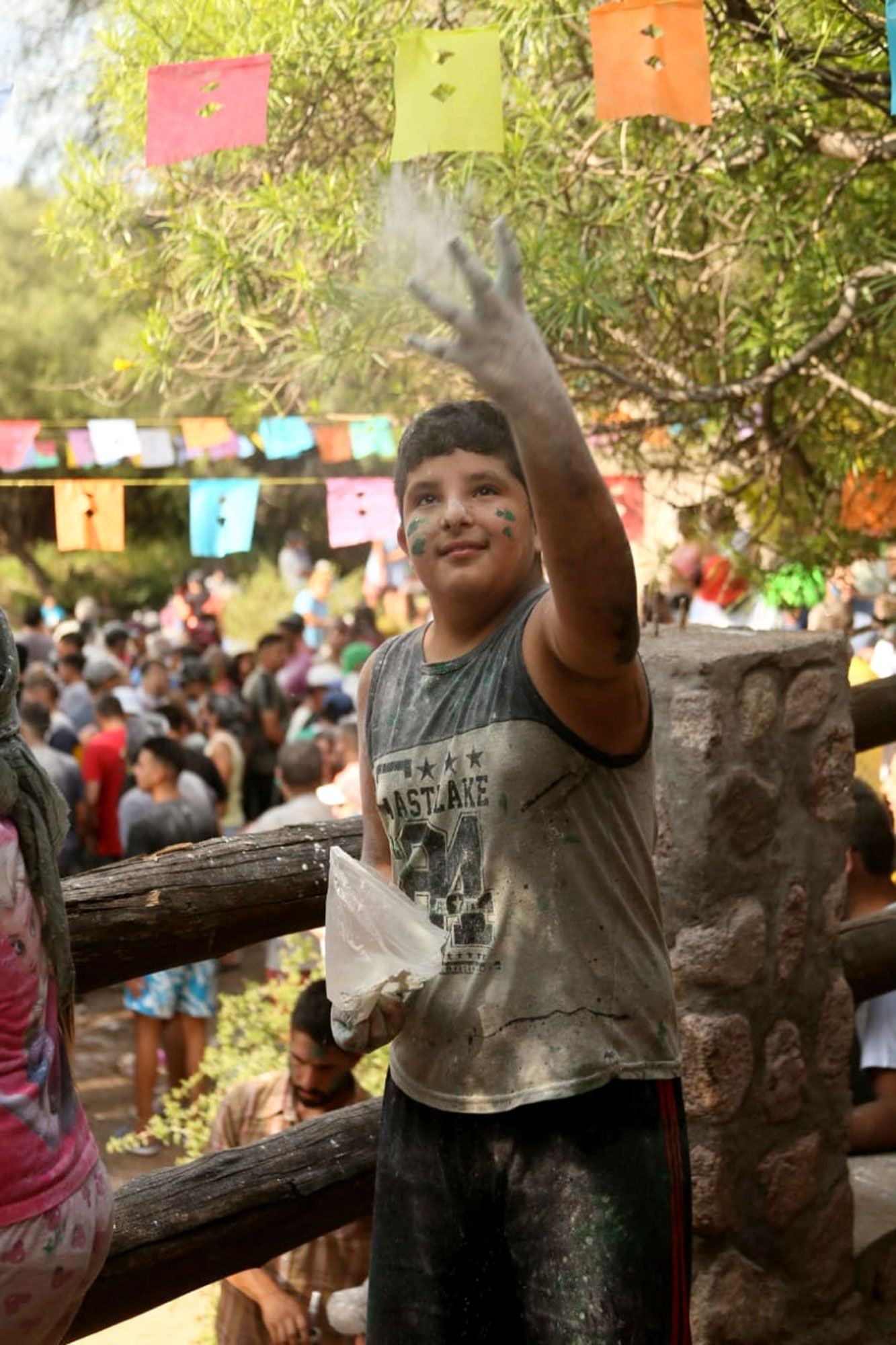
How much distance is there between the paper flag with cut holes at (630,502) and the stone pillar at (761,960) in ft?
13.4

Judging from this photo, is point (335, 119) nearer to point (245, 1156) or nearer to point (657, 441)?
point (657, 441)

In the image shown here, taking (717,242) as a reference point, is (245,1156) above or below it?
below

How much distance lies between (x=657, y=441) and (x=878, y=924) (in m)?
3.25

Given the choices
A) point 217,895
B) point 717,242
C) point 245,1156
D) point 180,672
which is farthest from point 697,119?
point 180,672

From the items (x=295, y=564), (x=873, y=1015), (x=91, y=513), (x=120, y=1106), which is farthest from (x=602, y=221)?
(x=295, y=564)

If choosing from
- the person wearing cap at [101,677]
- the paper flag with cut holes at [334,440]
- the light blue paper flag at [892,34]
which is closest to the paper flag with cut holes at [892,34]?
the light blue paper flag at [892,34]

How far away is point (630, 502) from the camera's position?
25.5 feet

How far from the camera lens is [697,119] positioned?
3771mm

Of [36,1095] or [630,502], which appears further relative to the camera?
[630,502]

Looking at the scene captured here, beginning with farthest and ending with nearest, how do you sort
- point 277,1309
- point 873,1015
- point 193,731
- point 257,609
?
point 257,609 < point 193,731 < point 873,1015 < point 277,1309

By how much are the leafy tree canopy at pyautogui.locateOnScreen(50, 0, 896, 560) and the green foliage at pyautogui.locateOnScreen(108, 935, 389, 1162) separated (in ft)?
6.39

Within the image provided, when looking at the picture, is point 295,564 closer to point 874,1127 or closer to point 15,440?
point 15,440

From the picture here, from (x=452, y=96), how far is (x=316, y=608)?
13432mm

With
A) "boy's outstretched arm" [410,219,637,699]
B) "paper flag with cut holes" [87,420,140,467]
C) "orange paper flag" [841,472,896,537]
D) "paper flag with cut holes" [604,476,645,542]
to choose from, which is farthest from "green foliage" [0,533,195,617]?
"boy's outstretched arm" [410,219,637,699]
